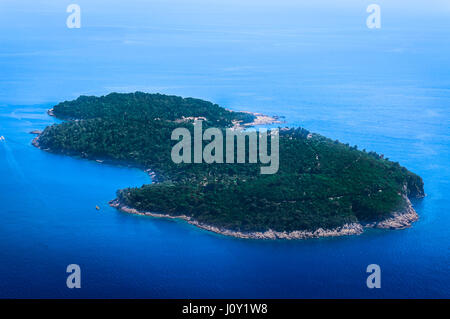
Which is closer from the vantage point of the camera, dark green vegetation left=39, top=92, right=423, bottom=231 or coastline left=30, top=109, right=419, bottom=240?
coastline left=30, top=109, right=419, bottom=240

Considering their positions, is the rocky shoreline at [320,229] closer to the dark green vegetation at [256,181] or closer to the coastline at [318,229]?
the coastline at [318,229]

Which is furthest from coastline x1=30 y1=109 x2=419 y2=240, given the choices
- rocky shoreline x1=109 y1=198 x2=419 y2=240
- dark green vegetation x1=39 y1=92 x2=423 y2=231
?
dark green vegetation x1=39 y1=92 x2=423 y2=231

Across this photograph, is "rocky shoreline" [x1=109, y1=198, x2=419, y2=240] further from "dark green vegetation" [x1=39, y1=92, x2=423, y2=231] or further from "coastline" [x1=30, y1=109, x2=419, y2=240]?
"dark green vegetation" [x1=39, y1=92, x2=423, y2=231]

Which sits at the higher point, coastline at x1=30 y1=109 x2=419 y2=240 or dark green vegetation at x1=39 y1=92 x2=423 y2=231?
dark green vegetation at x1=39 y1=92 x2=423 y2=231

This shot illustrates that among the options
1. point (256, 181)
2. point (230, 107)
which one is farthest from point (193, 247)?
point (230, 107)

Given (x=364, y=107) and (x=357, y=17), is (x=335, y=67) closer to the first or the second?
(x=364, y=107)

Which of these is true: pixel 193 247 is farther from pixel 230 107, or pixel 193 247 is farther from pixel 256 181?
pixel 230 107

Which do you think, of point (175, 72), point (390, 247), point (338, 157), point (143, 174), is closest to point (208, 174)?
point (143, 174)
